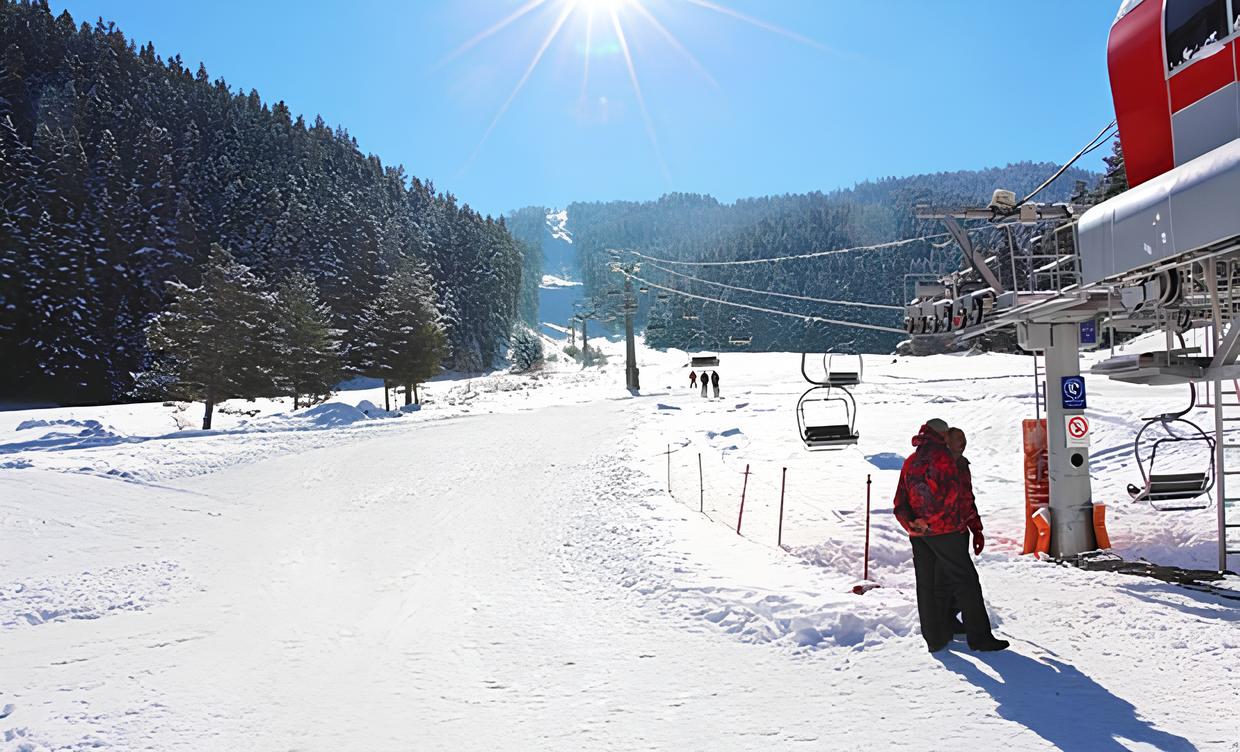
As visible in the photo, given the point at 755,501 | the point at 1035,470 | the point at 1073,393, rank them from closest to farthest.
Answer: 1. the point at 1073,393
2. the point at 1035,470
3. the point at 755,501

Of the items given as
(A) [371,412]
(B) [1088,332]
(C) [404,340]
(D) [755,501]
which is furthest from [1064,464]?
(C) [404,340]

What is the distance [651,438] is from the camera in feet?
78.3

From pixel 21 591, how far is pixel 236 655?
11.3ft

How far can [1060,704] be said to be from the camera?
451cm

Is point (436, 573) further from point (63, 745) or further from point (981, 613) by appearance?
point (981, 613)

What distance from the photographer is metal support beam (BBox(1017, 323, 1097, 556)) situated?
9.75 metres

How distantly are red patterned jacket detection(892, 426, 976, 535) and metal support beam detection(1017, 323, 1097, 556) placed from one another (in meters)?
5.54

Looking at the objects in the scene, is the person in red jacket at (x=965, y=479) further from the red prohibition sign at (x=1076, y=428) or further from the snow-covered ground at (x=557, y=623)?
the red prohibition sign at (x=1076, y=428)

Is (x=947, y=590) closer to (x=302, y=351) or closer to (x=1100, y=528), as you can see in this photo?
(x=1100, y=528)

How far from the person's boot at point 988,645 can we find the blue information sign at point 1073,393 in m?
5.65

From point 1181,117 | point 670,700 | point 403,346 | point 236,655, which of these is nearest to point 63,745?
point 236,655

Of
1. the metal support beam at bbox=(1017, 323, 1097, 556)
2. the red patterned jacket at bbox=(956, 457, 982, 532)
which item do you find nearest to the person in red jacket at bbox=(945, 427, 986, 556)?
the red patterned jacket at bbox=(956, 457, 982, 532)

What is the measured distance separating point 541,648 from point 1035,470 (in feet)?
27.7

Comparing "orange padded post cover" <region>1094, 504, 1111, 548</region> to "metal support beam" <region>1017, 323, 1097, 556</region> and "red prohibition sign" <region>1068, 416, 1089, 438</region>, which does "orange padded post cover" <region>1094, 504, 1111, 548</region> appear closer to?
"metal support beam" <region>1017, 323, 1097, 556</region>
